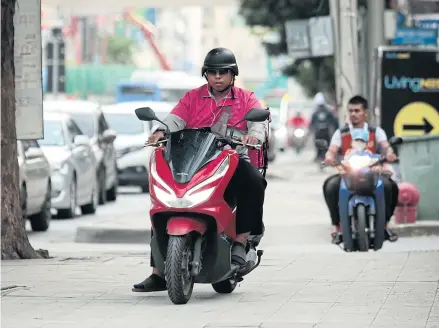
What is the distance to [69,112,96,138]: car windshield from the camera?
26875 millimetres

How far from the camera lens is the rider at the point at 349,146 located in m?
14.7

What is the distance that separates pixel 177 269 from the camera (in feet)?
32.9

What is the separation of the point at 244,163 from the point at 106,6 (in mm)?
41247

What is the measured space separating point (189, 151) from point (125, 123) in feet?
70.8

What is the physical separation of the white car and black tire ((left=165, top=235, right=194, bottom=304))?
19.2 metres

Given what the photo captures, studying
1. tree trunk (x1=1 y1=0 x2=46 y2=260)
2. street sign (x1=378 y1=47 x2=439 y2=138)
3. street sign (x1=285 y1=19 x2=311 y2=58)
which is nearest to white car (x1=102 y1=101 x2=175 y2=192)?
street sign (x1=285 y1=19 x2=311 y2=58)

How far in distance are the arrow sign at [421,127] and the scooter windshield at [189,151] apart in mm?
10849

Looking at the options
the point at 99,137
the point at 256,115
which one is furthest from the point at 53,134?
the point at 256,115

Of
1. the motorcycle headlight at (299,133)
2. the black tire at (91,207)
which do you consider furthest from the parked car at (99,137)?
the motorcycle headlight at (299,133)

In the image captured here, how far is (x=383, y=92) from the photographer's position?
21.0 meters

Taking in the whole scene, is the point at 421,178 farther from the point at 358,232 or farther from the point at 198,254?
the point at 198,254

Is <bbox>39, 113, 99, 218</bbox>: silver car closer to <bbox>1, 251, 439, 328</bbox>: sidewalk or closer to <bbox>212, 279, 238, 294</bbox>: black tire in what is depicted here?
<bbox>1, 251, 439, 328</bbox>: sidewalk

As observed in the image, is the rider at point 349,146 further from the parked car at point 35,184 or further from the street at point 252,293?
the parked car at point 35,184

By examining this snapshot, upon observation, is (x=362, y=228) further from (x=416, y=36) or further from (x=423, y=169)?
(x=416, y=36)
